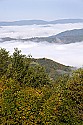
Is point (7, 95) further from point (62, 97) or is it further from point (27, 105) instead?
point (62, 97)

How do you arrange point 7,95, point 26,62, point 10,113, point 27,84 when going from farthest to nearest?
point 26,62, point 27,84, point 7,95, point 10,113

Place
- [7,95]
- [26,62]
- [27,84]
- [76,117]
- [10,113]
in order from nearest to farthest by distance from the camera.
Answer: [76,117] < [10,113] < [7,95] < [27,84] < [26,62]

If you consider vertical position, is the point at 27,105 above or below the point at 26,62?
below

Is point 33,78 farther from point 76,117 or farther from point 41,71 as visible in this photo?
point 76,117

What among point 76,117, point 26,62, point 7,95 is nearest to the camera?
point 76,117

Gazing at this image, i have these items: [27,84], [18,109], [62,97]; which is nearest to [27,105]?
[18,109]

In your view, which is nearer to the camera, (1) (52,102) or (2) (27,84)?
(1) (52,102)

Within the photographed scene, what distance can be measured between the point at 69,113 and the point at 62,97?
2917mm

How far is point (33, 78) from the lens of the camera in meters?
88.3

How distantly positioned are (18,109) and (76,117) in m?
9.54

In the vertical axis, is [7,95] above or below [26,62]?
below

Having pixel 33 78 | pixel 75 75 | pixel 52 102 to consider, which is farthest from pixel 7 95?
pixel 33 78

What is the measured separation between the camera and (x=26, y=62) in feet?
303

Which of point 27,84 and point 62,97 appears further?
point 27,84
